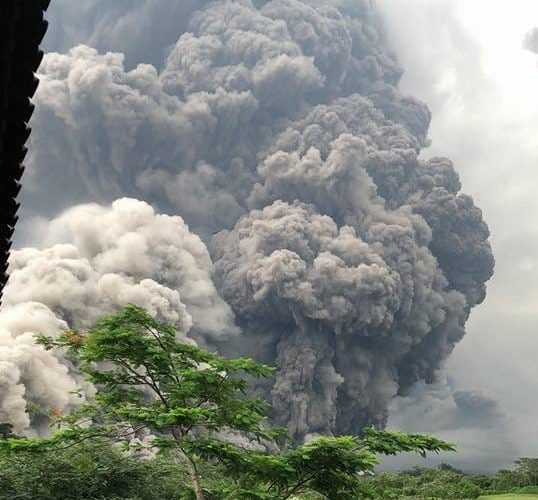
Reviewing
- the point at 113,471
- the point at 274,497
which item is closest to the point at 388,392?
the point at 113,471

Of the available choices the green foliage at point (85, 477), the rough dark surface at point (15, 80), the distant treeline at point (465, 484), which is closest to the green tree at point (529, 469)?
the distant treeline at point (465, 484)

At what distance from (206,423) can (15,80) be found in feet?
37.4

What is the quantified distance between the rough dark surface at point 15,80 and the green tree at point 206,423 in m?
7.60

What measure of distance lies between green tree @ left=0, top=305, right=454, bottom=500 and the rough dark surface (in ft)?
24.9

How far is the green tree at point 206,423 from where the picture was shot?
11.9 meters

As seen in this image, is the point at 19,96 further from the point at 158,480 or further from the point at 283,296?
the point at 283,296

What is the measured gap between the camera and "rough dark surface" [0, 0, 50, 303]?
3686 mm

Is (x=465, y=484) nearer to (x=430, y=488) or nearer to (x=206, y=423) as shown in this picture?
(x=430, y=488)

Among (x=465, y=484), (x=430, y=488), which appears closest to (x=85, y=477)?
(x=430, y=488)

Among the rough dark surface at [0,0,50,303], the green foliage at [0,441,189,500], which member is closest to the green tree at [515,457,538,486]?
the green foliage at [0,441,189,500]

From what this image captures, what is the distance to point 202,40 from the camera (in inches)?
3568

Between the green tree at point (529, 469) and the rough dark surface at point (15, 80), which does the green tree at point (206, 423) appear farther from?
the green tree at point (529, 469)

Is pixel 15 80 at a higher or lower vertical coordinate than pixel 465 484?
lower

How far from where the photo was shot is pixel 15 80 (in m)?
4.23
